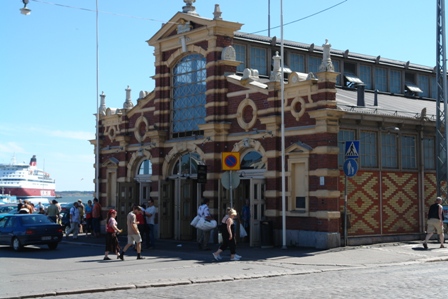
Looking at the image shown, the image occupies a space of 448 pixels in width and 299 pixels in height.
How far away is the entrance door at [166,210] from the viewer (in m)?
31.5

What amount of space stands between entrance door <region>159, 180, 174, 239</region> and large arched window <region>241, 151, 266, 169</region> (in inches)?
197

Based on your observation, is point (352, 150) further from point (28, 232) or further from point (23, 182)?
point (23, 182)

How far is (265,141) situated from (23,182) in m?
125

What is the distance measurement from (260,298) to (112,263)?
8.89 m

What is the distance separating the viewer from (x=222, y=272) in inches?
738

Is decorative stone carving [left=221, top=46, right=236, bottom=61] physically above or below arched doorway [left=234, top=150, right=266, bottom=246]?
above


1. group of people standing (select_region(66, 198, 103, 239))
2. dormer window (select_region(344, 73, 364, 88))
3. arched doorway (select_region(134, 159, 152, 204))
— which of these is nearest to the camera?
group of people standing (select_region(66, 198, 103, 239))

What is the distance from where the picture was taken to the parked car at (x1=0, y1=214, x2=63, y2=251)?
25.6 m

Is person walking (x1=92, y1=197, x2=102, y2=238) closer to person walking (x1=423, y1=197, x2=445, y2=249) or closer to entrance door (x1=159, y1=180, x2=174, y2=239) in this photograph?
entrance door (x1=159, y1=180, x2=174, y2=239)

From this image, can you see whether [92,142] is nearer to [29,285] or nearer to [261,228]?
[261,228]

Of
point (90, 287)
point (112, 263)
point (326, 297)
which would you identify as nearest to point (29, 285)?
point (90, 287)

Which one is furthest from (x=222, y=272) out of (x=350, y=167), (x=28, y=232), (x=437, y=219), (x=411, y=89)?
(x=411, y=89)

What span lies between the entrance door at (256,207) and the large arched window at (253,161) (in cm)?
83

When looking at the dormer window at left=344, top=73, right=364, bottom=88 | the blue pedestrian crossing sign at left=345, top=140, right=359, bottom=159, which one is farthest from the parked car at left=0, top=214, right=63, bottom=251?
the dormer window at left=344, top=73, right=364, bottom=88
